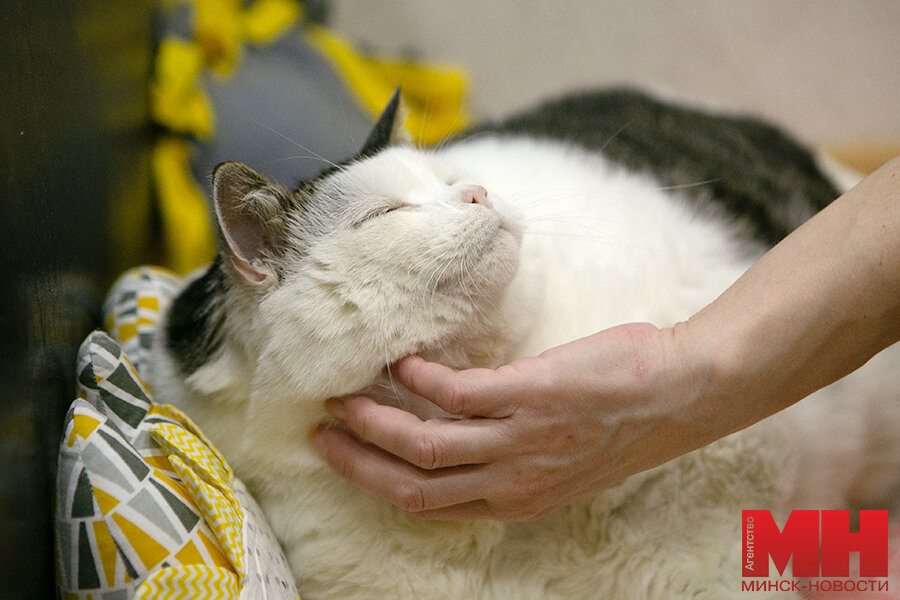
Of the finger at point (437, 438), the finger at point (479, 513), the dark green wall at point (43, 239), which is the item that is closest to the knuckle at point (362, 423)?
the finger at point (437, 438)

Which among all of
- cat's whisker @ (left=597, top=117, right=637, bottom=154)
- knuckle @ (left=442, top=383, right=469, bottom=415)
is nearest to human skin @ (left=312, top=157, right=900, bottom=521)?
knuckle @ (left=442, top=383, right=469, bottom=415)

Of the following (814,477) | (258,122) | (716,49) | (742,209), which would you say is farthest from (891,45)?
(258,122)

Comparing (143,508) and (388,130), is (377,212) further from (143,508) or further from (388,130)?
(143,508)

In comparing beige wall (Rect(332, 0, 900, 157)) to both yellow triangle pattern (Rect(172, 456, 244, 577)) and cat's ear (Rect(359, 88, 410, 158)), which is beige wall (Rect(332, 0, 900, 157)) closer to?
cat's ear (Rect(359, 88, 410, 158))

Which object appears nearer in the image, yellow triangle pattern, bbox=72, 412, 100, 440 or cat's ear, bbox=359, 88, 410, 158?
yellow triangle pattern, bbox=72, 412, 100, 440

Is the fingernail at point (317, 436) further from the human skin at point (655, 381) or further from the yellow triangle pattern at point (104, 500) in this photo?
the yellow triangle pattern at point (104, 500)

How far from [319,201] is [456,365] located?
271mm

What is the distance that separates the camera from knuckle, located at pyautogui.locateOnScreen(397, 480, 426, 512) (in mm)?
822

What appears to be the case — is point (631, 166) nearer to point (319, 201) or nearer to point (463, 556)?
point (319, 201)

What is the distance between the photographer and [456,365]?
907 mm

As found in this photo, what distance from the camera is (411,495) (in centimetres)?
82

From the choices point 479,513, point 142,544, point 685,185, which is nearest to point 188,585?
point 142,544

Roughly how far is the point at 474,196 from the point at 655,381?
11.9 inches

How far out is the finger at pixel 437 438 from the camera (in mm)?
A: 791
